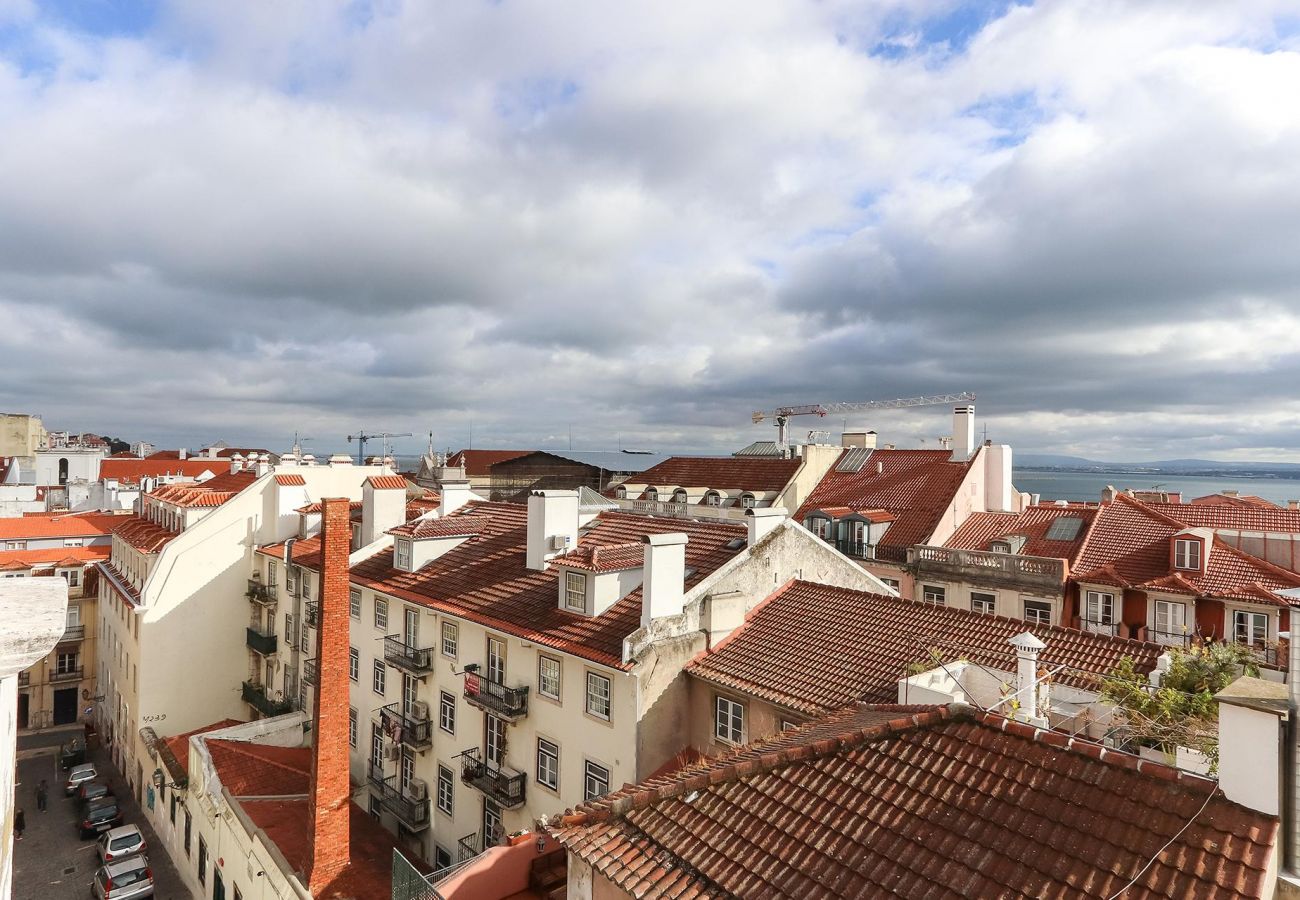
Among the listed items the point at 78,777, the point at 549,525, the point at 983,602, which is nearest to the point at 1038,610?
the point at 983,602

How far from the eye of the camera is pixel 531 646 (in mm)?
20516

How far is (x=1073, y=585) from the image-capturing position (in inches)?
1165

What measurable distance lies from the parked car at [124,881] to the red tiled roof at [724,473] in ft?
115

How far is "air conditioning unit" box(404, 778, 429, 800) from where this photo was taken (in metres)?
23.7

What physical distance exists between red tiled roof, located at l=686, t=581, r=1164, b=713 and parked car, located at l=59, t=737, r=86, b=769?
3965 centimetres

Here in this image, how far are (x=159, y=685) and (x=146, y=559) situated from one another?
252 inches

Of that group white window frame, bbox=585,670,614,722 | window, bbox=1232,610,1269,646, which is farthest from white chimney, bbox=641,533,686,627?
window, bbox=1232,610,1269,646

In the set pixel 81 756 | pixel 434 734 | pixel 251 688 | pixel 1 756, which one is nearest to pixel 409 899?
pixel 434 734

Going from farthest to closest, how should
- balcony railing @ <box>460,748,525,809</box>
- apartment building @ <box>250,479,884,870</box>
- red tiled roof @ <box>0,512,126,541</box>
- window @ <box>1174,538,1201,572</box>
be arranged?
1. red tiled roof @ <box>0,512,126,541</box>
2. window @ <box>1174,538,1201,572</box>
3. balcony railing @ <box>460,748,525,809</box>
4. apartment building @ <box>250,479,884,870</box>

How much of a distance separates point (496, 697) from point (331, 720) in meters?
4.75

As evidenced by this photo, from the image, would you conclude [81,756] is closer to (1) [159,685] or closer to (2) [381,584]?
(1) [159,685]

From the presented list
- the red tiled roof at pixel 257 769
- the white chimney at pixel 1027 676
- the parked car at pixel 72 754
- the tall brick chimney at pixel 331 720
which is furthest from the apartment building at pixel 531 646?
the parked car at pixel 72 754

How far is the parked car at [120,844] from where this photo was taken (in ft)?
90.4

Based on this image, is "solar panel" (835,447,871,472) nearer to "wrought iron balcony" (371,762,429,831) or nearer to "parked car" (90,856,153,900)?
"wrought iron balcony" (371,762,429,831)
